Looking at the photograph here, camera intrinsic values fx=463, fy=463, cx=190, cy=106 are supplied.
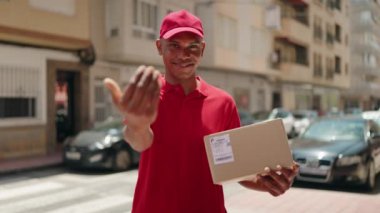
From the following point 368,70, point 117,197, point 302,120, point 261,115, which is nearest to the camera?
point 117,197

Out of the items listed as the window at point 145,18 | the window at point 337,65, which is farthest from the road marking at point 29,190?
the window at point 337,65

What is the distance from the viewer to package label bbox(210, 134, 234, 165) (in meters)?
1.92

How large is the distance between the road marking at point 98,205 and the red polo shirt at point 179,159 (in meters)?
5.44

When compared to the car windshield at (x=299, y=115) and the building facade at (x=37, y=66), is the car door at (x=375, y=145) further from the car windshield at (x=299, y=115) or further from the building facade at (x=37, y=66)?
the car windshield at (x=299, y=115)

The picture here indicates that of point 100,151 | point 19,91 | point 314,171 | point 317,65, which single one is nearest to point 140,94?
point 314,171

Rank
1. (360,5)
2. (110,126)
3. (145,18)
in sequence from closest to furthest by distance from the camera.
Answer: (110,126) → (145,18) → (360,5)

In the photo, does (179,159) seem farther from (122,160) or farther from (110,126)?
(110,126)

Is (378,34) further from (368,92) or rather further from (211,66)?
(211,66)

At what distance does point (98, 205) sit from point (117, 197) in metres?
0.64

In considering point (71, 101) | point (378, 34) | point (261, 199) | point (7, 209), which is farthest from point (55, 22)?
point (378, 34)

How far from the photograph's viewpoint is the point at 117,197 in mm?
8180

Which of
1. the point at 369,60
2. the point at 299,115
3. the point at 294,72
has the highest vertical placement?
the point at 369,60

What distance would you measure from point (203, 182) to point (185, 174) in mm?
97

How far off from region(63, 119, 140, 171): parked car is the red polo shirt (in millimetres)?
9357
